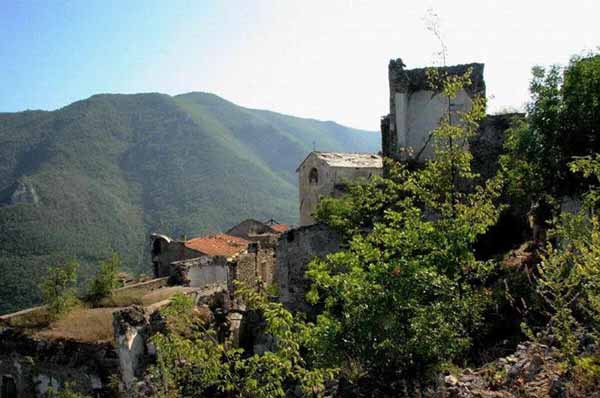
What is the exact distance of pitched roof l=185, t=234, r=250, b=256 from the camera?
1192 inches

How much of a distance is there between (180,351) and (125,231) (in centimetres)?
6921

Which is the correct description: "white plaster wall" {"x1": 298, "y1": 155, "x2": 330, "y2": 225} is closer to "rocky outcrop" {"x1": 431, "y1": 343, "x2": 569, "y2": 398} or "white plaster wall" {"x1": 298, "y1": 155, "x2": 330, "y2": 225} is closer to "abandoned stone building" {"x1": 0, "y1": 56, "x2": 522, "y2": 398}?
"abandoned stone building" {"x1": 0, "y1": 56, "x2": 522, "y2": 398}

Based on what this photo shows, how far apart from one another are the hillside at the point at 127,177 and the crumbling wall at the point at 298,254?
28.9 metres

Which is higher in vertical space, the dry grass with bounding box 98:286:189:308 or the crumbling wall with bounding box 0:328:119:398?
the dry grass with bounding box 98:286:189:308

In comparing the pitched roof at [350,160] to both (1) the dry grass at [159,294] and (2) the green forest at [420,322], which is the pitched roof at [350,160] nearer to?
(1) the dry grass at [159,294]

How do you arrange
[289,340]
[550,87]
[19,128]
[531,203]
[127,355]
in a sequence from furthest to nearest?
1. [19,128]
2. [127,355]
3. [531,203]
4. [550,87]
5. [289,340]

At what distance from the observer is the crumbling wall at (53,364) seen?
639 inches

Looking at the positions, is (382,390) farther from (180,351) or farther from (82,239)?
(82,239)

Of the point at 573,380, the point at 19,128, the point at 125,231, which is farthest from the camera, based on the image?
the point at 19,128

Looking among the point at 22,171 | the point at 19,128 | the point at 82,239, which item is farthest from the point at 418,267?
the point at 19,128

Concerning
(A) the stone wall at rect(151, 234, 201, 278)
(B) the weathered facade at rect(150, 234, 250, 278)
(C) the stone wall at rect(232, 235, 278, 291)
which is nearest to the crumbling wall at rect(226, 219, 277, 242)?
(B) the weathered facade at rect(150, 234, 250, 278)

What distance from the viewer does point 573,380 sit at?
6020mm

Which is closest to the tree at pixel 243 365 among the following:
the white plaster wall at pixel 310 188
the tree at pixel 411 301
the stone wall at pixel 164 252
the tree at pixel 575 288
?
the tree at pixel 411 301

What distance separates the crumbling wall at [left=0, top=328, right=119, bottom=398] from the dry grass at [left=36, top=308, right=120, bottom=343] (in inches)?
10.0
